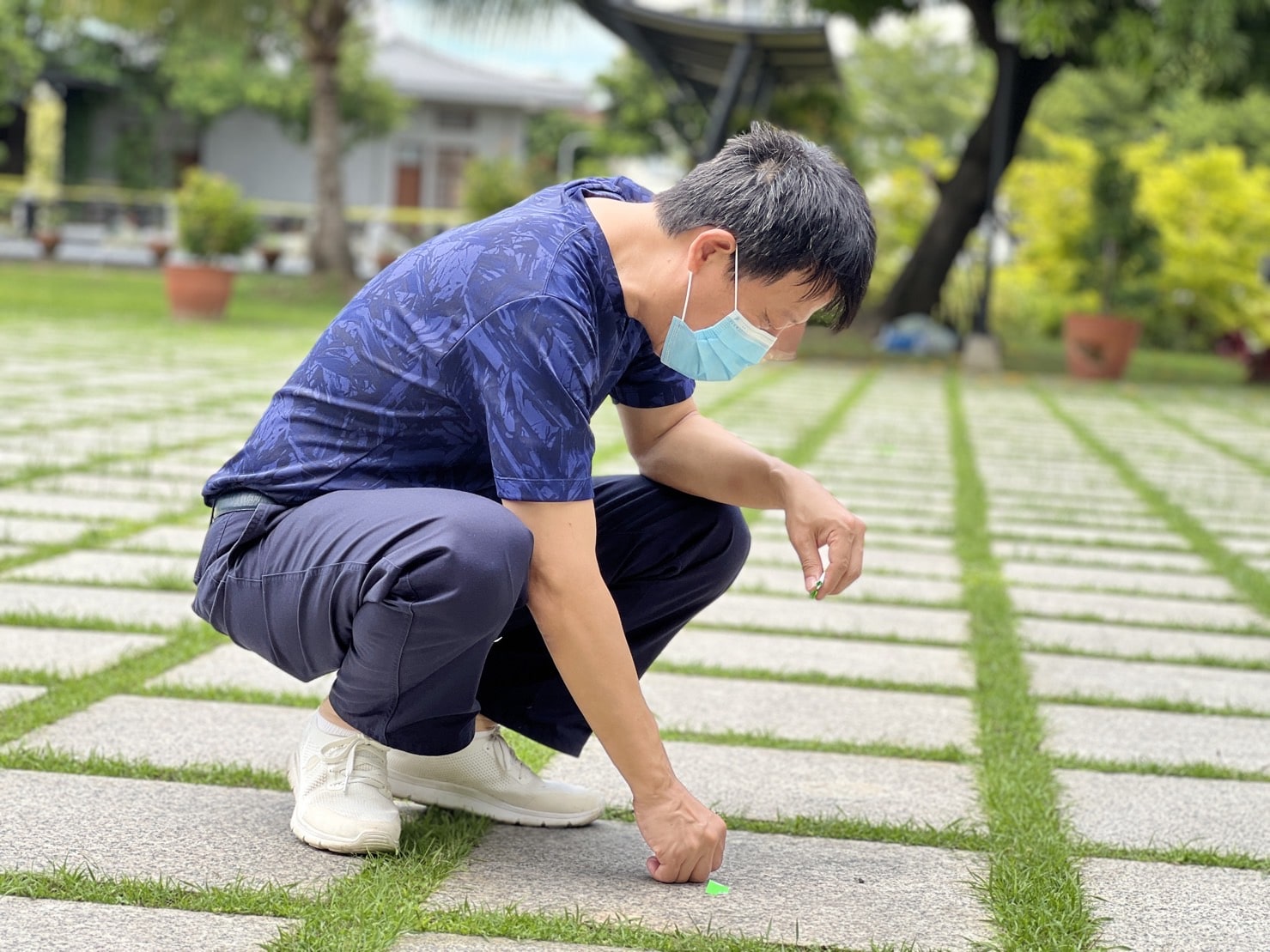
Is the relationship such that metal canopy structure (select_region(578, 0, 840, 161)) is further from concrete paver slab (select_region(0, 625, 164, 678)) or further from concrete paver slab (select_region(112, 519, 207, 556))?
concrete paver slab (select_region(0, 625, 164, 678))

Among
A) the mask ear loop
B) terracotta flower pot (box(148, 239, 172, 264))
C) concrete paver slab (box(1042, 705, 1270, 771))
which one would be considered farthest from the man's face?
terracotta flower pot (box(148, 239, 172, 264))

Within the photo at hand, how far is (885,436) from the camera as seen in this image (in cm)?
778

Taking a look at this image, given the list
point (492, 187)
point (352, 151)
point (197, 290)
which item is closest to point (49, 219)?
point (492, 187)

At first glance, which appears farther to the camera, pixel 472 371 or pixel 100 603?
pixel 100 603

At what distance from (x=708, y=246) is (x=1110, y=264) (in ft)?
42.3

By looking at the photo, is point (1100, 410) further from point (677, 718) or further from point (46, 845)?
point (46, 845)

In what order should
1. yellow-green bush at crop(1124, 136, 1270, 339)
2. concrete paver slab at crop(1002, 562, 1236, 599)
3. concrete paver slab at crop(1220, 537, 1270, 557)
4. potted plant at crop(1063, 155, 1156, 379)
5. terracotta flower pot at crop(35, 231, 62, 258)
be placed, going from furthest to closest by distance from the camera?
terracotta flower pot at crop(35, 231, 62, 258), yellow-green bush at crop(1124, 136, 1270, 339), potted plant at crop(1063, 155, 1156, 379), concrete paver slab at crop(1220, 537, 1270, 557), concrete paver slab at crop(1002, 562, 1236, 599)

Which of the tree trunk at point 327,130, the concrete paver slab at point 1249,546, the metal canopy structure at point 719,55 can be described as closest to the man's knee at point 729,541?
the concrete paver slab at point 1249,546

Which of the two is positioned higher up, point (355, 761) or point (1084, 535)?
point (355, 761)

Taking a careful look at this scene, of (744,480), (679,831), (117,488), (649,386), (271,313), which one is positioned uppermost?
(649,386)

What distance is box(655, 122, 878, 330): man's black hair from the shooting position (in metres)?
1.85

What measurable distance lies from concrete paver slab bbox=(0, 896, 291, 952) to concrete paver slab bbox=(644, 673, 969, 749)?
115cm

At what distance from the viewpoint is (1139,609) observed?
158 inches

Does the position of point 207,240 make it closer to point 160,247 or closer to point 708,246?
point 160,247
